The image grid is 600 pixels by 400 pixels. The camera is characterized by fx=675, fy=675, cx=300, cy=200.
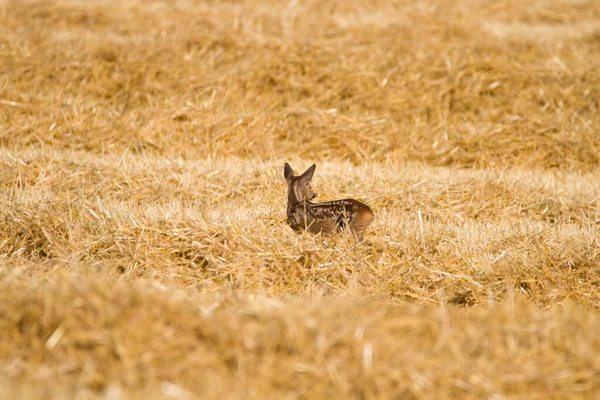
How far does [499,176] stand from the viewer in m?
7.23

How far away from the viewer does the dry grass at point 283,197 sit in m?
3.09

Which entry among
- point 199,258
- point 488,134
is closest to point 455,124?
point 488,134

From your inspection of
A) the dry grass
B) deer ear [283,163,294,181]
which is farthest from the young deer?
the dry grass

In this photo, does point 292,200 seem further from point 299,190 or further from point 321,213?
point 321,213

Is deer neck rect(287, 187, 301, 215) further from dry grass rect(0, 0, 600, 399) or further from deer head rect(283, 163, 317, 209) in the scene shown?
dry grass rect(0, 0, 600, 399)

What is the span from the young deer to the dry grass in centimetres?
14

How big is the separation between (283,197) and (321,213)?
151cm

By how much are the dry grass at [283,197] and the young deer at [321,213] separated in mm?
142

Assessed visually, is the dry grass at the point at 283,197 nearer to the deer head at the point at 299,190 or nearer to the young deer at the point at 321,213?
the young deer at the point at 321,213

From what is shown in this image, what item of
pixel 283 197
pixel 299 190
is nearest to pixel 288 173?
pixel 299 190

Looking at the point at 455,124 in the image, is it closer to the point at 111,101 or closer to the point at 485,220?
the point at 485,220

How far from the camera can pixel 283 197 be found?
A: 6578mm

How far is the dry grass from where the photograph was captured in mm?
3090

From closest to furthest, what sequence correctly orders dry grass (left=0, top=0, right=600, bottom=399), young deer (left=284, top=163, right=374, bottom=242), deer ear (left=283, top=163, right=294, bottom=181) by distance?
dry grass (left=0, top=0, right=600, bottom=399) < young deer (left=284, top=163, right=374, bottom=242) < deer ear (left=283, top=163, right=294, bottom=181)
